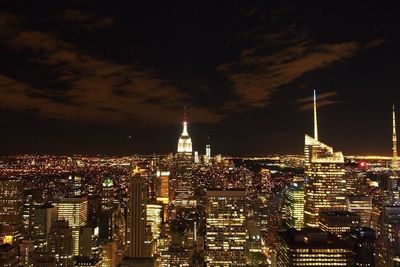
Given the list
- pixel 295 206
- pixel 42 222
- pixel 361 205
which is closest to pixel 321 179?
pixel 295 206

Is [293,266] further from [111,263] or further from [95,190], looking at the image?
[95,190]

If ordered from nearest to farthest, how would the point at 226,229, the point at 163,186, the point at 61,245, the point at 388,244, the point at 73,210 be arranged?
the point at 388,244 < the point at 61,245 < the point at 226,229 < the point at 73,210 < the point at 163,186

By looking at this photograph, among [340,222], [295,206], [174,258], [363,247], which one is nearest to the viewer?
[363,247]

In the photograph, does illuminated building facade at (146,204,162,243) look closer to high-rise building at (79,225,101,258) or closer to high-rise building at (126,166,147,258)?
high-rise building at (126,166,147,258)

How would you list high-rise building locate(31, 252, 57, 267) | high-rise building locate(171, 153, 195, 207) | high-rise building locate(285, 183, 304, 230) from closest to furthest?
high-rise building locate(31, 252, 57, 267) → high-rise building locate(285, 183, 304, 230) → high-rise building locate(171, 153, 195, 207)

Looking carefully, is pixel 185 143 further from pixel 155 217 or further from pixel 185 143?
pixel 155 217

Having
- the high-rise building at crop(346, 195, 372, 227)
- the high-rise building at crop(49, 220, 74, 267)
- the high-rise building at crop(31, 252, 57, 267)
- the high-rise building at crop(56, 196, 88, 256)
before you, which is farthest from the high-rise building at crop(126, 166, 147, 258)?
the high-rise building at crop(346, 195, 372, 227)

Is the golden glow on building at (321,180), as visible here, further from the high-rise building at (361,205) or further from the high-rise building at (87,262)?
the high-rise building at (87,262)
